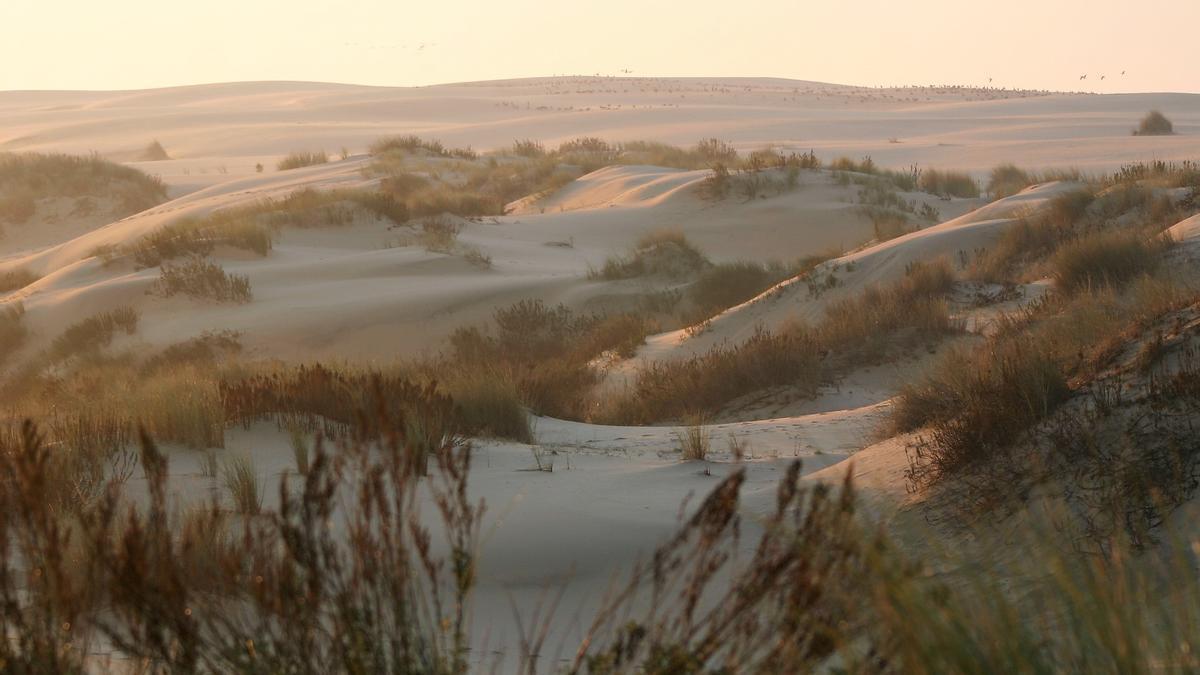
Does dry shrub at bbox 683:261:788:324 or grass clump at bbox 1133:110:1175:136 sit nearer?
dry shrub at bbox 683:261:788:324

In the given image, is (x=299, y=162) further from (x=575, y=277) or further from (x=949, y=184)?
(x=575, y=277)

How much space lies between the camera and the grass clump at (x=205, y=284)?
1464 cm

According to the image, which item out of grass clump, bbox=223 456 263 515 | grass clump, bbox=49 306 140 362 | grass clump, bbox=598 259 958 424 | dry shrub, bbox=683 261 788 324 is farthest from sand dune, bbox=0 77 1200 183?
grass clump, bbox=223 456 263 515

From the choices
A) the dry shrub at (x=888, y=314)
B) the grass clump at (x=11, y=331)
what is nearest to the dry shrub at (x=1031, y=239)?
the dry shrub at (x=888, y=314)

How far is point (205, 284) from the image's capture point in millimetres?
14852

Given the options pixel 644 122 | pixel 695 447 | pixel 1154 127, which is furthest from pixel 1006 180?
pixel 644 122

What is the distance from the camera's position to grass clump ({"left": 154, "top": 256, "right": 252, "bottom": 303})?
14.6m

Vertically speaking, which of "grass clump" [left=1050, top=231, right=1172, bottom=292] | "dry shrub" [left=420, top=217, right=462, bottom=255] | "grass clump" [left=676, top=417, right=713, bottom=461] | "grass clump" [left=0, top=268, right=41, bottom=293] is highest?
"dry shrub" [left=420, top=217, right=462, bottom=255]

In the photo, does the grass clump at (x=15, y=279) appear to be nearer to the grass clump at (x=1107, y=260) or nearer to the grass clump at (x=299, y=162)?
the grass clump at (x=299, y=162)

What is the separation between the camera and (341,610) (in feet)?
7.93

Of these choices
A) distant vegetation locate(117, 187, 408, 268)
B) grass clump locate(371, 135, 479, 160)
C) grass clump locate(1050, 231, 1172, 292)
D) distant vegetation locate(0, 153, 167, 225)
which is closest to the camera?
grass clump locate(1050, 231, 1172, 292)

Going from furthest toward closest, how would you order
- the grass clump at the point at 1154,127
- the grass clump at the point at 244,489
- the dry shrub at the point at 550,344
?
the grass clump at the point at 1154,127, the dry shrub at the point at 550,344, the grass clump at the point at 244,489

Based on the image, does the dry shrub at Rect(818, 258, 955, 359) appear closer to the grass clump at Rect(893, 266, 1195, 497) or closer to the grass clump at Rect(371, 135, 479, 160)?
the grass clump at Rect(893, 266, 1195, 497)

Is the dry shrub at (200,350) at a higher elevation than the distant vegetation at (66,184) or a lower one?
lower
